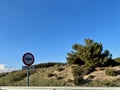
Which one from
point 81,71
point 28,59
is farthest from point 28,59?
point 81,71

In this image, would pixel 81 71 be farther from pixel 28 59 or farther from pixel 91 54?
pixel 28 59

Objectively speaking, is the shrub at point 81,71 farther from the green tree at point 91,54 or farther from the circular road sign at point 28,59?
the circular road sign at point 28,59

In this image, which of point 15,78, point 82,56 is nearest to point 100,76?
point 82,56

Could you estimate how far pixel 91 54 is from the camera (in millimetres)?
37875

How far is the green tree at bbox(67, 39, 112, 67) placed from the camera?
37.4m

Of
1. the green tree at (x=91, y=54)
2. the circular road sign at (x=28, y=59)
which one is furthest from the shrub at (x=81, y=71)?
the circular road sign at (x=28, y=59)

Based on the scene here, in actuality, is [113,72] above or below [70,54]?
below

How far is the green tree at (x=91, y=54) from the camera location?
123ft

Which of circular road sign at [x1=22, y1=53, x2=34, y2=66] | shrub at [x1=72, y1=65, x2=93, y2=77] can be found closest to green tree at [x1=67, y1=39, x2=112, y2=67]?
shrub at [x1=72, y1=65, x2=93, y2=77]

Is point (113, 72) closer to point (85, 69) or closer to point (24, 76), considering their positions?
point (85, 69)

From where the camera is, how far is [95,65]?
1452 inches

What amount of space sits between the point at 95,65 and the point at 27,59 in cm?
2364

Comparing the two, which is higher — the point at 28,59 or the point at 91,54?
the point at 91,54

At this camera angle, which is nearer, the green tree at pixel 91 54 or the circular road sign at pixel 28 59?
the circular road sign at pixel 28 59
